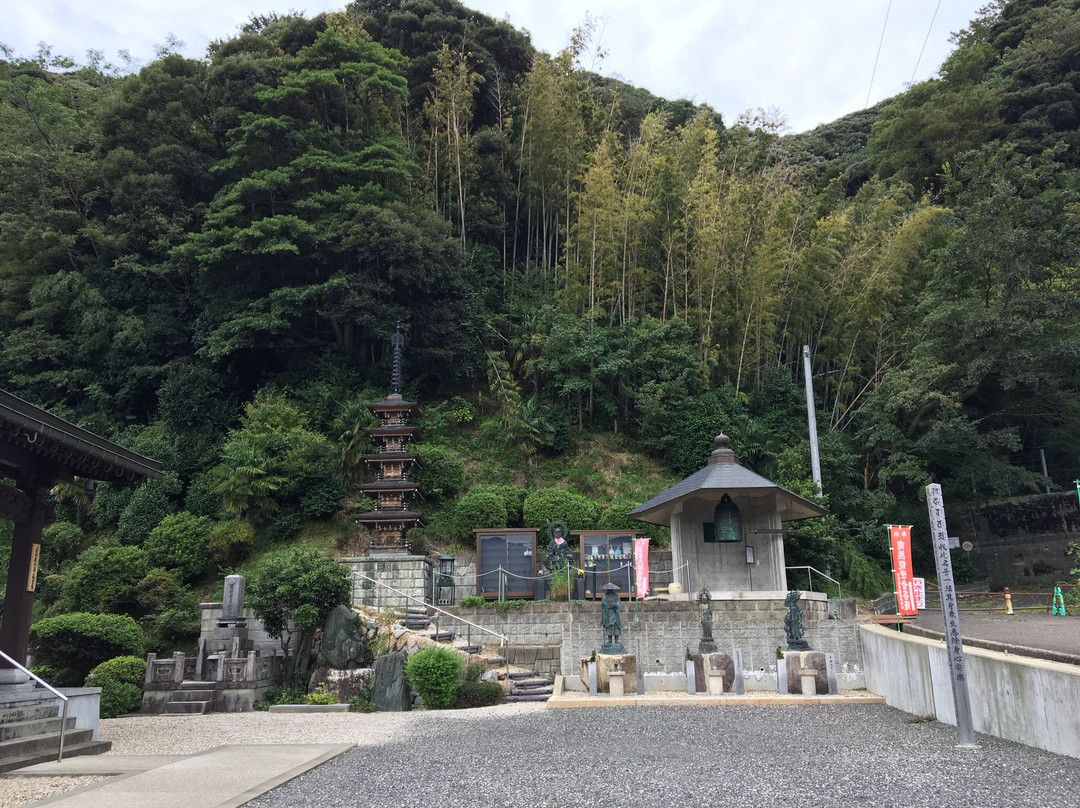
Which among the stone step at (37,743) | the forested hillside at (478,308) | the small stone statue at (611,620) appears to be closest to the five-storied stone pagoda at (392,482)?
the forested hillside at (478,308)

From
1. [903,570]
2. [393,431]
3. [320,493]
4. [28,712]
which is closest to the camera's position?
[28,712]

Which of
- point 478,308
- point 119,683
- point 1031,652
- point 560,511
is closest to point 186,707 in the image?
point 119,683

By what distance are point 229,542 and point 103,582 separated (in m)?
2.73

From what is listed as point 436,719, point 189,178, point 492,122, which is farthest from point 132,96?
point 436,719

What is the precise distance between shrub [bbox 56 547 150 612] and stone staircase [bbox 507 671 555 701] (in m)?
9.17

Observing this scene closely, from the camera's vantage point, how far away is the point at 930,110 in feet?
106

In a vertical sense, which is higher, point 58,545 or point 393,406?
point 393,406

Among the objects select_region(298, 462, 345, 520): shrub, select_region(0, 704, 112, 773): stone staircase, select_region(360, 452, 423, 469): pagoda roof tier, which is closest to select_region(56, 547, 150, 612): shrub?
select_region(298, 462, 345, 520): shrub

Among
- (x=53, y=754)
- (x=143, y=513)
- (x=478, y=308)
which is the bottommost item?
(x=53, y=754)

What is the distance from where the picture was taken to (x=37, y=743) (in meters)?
6.20

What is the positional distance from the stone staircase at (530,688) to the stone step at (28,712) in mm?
6367

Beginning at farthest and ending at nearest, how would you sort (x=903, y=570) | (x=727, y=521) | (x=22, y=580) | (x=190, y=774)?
(x=727, y=521) → (x=903, y=570) → (x=22, y=580) → (x=190, y=774)

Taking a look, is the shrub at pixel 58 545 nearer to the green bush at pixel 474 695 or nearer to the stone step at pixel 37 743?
the green bush at pixel 474 695

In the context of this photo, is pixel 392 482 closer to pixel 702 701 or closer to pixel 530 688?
pixel 530 688
